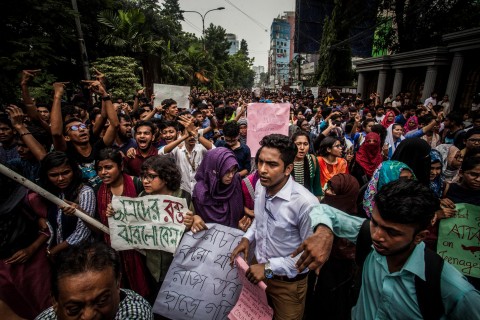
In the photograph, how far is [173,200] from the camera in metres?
2.18

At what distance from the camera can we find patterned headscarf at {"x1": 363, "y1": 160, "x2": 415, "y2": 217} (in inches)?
94.7

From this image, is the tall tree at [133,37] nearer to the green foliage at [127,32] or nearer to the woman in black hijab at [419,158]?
the green foliage at [127,32]

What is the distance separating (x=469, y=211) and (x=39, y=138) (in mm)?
4391

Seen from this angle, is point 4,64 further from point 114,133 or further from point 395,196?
point 395,196

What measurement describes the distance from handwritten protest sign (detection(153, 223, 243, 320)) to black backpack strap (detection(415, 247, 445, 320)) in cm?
130

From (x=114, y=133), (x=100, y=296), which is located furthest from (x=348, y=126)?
(x=100, y=296)

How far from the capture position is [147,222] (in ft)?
7.41

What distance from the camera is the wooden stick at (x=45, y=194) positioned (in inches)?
75.5

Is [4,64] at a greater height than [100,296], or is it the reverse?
[4,64]

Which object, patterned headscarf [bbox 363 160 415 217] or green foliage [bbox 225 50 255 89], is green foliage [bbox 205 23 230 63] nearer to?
green foliage [bbox 225 50 255 89]

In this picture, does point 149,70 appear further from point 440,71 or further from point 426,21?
point 426,21

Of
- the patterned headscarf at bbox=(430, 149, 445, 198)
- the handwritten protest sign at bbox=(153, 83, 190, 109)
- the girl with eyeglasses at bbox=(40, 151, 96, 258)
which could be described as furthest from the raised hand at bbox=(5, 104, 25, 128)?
the patterned headscarf at bbox=(430, 149, 445, 198)

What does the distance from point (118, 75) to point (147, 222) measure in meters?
11.5

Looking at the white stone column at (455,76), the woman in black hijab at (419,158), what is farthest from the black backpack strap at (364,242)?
the white stone column at (455,76)
